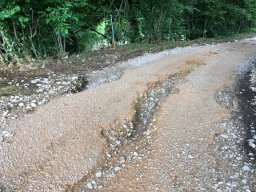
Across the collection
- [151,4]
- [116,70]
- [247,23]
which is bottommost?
[247,23]

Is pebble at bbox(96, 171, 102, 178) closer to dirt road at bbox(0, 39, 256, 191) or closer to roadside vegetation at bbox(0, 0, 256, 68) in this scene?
dirt road at bbox(0, 39, 256, 191)

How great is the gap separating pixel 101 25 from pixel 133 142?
25.4ft

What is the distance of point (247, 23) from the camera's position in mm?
22031

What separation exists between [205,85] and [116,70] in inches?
86.1

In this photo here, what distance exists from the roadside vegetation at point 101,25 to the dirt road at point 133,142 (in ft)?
8.16

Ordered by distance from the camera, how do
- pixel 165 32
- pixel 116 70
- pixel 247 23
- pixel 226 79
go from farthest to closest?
pixel 247 23 < pixel 165 32 < pixel 116 70 < pixel 226 79

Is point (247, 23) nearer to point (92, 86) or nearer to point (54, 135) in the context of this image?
point (92, 86)

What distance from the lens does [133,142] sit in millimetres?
4281

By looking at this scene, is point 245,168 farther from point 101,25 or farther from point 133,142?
point 101,25

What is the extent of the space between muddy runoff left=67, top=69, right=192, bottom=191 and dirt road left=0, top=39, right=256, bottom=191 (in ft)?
0.04

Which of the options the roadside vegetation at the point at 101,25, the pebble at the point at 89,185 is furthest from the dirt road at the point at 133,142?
the roadside vegetation at the point at 101,25

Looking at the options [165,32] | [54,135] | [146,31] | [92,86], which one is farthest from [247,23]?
[54,135]

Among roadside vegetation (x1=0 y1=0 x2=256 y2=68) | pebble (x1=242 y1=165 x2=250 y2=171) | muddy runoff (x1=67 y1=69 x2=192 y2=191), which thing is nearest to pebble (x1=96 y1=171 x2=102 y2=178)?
muddy runoff (x1=67 y1=69 x2=192 y2=191)

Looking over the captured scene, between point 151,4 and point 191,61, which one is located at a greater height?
point 151,4
